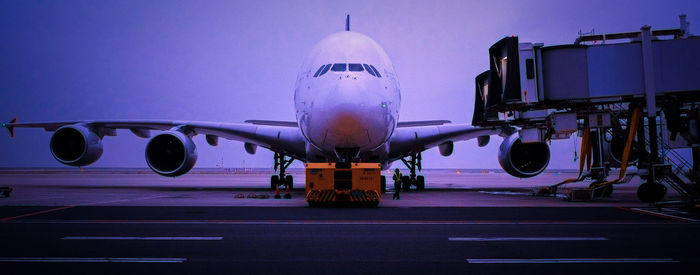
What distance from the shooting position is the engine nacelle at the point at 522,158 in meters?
16.6

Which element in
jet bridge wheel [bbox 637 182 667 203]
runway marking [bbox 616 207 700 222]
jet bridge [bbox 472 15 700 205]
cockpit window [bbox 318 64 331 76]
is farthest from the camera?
cockpit window [bbox 318 64 331 76]

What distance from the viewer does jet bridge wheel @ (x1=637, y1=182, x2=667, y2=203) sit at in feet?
35.0

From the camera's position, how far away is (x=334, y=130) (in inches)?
465

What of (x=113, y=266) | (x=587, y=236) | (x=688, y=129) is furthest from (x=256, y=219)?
(x=688, y=129)

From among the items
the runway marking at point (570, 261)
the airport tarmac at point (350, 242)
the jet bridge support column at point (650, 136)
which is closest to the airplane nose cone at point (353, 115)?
the airport tarmac at point (350, 242)

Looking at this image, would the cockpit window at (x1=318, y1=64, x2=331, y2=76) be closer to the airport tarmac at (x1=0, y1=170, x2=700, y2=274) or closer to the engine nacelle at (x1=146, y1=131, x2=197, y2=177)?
the airport tarmac at (x1=0, y1=170, x2=700, y2=274)

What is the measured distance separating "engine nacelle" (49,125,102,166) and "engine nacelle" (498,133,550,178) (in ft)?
47.7

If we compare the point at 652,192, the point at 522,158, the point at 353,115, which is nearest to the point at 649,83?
the point at 652,192

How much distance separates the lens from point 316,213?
929 centimetres

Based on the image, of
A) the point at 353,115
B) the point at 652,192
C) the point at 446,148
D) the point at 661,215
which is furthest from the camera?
the point at 446,148

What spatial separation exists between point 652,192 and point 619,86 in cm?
260

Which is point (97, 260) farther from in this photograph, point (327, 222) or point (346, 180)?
point (346, 180)

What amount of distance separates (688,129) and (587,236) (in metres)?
8.89

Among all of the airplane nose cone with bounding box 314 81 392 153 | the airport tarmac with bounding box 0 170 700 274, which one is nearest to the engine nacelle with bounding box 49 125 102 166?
the airport tarmac with bounding box 0 170 700 274
